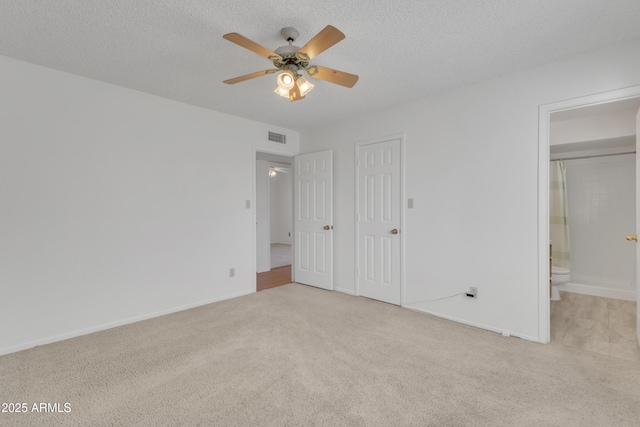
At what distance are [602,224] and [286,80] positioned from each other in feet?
15.2

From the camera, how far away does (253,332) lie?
2.85m

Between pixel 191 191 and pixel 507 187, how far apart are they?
345 cm

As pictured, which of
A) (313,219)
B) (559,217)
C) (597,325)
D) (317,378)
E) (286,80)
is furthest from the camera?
(313,219)

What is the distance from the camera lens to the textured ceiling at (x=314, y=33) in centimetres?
185

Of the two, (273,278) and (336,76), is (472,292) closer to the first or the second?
(336,76)

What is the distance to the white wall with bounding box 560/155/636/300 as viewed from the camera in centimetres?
381

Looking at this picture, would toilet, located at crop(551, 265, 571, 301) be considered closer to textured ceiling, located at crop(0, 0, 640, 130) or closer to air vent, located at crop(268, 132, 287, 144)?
textured ceiling, located at crop(0, 0, 640, 130)

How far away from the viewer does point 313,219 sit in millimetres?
4527

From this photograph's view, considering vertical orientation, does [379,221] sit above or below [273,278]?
above

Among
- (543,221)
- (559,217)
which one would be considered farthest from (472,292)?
(559,217)

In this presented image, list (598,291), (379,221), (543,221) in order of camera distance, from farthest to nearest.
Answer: (598,291), (379,221), (543,221)

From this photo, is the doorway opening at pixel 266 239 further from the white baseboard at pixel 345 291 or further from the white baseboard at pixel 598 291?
the white baseboard at pixel 598 291

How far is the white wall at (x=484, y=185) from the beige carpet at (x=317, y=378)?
1.28 feet

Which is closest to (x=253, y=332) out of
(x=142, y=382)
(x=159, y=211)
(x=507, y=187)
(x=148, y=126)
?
(x=142, y=382)
